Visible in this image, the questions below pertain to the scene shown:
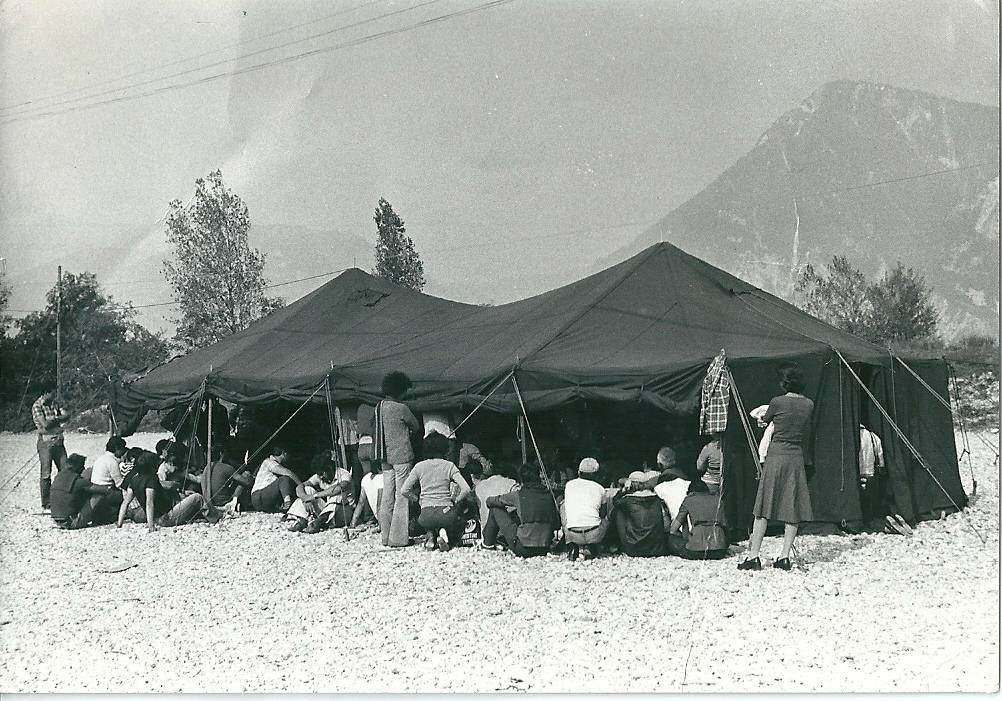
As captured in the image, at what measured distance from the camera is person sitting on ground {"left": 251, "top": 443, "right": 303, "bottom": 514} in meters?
10.3

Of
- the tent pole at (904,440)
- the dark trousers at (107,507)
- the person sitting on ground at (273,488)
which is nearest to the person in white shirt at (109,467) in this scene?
the dark trousers at (107,507)

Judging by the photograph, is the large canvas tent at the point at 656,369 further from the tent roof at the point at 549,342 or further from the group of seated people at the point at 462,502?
the group of seated people at the point at 462,502

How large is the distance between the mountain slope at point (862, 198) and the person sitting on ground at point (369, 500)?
40.8 meters

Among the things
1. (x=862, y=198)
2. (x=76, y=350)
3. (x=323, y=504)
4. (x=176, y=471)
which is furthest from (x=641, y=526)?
(x=862, y=198)

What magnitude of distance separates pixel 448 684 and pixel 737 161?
111623 millimetres

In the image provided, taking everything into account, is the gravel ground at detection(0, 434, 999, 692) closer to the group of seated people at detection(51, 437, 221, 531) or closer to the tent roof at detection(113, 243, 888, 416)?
the group of seated people at detection(51, 437, 221, 531)

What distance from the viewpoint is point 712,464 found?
760 cm

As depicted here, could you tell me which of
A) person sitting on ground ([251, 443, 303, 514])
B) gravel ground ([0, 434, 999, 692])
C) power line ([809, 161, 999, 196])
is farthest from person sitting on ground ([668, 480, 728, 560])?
power line ([809, 161, 999, 196])

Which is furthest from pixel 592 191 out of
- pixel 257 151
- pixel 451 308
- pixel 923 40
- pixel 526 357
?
pixel 526 357

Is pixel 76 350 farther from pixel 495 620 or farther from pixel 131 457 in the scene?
pixel 495 620

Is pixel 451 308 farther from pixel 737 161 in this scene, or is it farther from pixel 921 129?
pixel 737 161

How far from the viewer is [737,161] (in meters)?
110

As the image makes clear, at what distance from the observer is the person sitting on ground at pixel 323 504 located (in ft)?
30.5

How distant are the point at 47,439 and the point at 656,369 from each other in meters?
7.82
